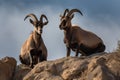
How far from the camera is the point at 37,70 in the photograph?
24250 millimetres

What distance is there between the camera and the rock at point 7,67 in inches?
985

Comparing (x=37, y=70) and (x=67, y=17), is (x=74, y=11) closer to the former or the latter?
(x=67, y=17)

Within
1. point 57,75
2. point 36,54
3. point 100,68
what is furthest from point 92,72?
point 36,54

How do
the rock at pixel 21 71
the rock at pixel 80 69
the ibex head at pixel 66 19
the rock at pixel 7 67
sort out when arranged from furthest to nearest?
the ibex head at pixel 66 19, the rock at pixel 21 71, the rock at pixel 7 67, the rock at pixel 80 69

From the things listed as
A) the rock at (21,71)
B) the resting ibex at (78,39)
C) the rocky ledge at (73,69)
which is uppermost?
the resting ibex at (78,39)

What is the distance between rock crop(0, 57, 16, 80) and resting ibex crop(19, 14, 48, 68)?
1.78m

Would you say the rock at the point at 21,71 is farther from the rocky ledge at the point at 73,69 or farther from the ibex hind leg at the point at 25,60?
the ibex hind leg at the point at 25,60

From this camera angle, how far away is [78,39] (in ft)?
92.1

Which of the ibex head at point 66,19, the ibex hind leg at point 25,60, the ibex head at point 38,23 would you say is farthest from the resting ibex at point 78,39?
the ibex hind leg at point 25,60

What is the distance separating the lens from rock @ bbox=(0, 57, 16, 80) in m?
25.0

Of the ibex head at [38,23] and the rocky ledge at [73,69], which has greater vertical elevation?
the ibex head at [38,23]

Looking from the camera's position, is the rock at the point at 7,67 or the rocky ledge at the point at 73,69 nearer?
the rocky ledge at the point at 73,69

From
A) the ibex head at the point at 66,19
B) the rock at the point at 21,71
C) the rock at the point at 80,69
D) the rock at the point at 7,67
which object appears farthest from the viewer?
the ibex head at the point at 66,19

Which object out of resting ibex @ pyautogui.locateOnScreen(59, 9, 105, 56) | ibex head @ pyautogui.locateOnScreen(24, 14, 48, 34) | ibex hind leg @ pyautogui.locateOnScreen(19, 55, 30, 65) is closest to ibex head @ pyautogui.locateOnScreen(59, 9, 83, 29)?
resting ibex @ pyautogui.locateOnScreen(59, 9, 105, 56)
